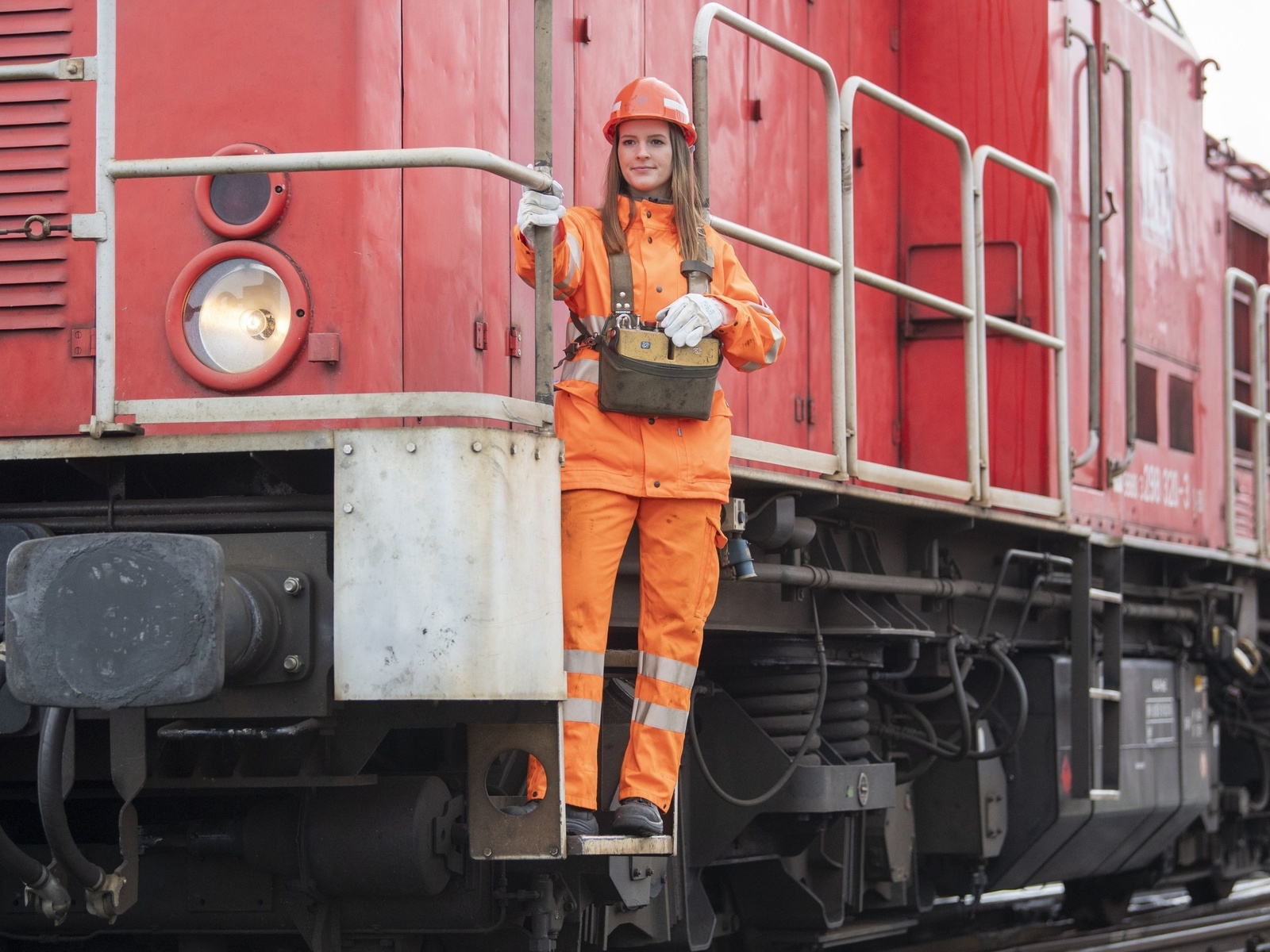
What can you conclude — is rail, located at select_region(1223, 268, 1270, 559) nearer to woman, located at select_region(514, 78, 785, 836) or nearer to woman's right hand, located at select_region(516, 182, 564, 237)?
woman, located at select_region(514, 78, 785, 836)

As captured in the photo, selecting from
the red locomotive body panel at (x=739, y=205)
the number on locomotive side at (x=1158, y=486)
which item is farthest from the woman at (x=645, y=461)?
the number on locomotive side at (x=1158, y=486)

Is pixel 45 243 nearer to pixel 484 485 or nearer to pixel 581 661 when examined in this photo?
pixel 484 485

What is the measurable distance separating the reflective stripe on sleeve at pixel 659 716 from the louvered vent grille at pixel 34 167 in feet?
5.17

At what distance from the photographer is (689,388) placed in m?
3.84

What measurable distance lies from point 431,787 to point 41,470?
3.67 feet

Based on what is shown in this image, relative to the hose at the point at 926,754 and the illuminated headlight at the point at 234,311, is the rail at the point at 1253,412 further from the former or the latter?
the illuminated headlight at the point at 234,311

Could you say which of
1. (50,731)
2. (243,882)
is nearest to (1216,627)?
(243,882)

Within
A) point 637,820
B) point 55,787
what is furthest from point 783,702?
point 55,787

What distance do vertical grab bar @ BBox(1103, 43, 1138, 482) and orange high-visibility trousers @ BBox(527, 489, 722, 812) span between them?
11.7 feet

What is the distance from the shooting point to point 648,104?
12.8 feet

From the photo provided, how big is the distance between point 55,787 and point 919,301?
9.94ft

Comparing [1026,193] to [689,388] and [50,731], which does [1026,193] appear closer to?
[689,388]

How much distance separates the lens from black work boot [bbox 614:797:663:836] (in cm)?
380

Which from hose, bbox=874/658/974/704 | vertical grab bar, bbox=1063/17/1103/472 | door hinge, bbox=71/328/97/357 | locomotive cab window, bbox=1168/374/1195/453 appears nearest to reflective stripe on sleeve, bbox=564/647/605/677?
door hinge, bbox=71/328/97/357
